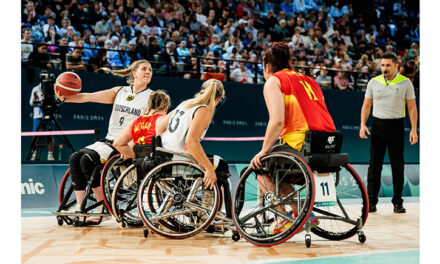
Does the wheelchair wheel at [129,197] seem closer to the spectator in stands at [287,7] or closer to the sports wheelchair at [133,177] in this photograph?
the sports wheelchair at [133,177]

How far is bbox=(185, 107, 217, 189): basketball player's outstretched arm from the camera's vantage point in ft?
12.0

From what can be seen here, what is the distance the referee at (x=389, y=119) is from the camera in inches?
228

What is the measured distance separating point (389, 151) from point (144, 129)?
2919mm

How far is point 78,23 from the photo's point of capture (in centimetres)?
1037

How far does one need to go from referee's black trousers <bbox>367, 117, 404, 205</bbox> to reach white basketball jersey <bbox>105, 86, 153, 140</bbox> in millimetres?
2619

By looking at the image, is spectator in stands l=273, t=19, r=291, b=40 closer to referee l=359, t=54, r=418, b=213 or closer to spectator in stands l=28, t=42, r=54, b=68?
spectator in stands l=28, t=42, r=54, b=68

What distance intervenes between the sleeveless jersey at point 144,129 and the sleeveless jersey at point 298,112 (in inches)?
46.9

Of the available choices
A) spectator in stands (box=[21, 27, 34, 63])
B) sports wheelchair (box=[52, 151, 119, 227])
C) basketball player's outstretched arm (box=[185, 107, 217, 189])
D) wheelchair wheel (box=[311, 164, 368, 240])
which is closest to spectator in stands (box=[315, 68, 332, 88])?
wheelchair wheel (box=[311, 164, 368, 240])

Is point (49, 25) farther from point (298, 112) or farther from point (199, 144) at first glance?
point (298, 112)

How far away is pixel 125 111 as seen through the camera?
4.97 metres

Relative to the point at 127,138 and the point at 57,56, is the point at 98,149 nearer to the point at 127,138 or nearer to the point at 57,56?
the point at 127,138
